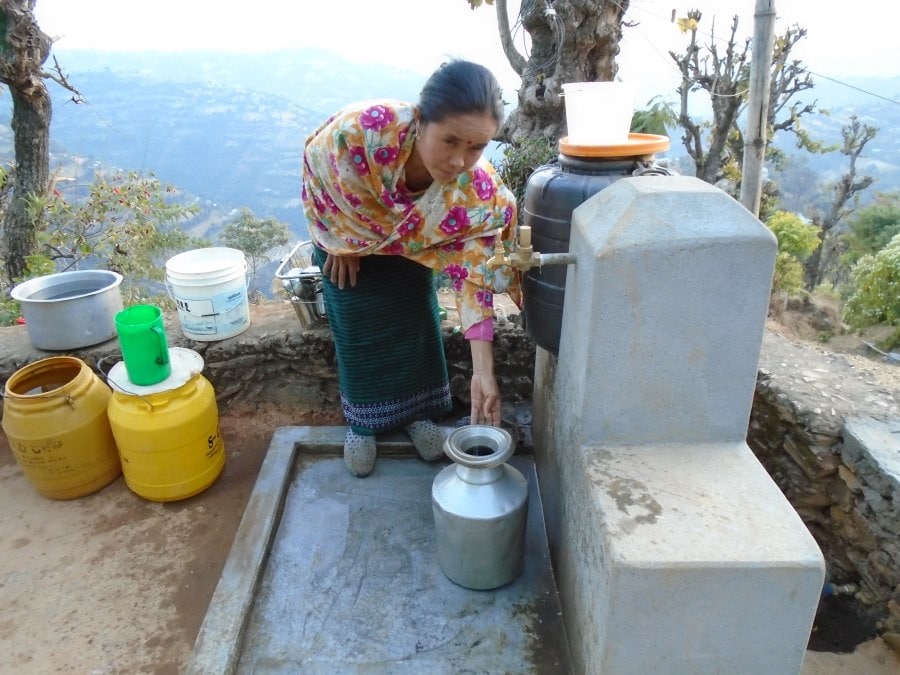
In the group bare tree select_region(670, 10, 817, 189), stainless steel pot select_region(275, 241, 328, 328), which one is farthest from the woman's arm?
bare tree select_region(670, 10, 817, 189)

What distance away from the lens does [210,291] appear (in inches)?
133

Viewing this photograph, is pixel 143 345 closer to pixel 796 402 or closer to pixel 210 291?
pixel 210 291

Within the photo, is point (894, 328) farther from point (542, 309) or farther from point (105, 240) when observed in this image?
point (105, 240)

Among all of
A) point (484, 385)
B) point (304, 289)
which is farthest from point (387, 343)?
point (304, 289)

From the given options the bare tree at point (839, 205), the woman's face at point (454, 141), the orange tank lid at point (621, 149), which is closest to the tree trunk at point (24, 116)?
the woman's face at point (454, 141)

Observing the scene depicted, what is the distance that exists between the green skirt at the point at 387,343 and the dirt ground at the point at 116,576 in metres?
0.87

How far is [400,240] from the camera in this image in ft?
7.53

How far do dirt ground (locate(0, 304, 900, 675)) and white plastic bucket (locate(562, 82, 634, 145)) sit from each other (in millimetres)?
2018

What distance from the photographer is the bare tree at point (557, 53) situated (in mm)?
7074

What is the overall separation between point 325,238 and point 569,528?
4.69ft

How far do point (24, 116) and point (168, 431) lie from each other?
6033 millimetres

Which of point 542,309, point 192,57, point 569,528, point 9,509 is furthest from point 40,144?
point 192,57

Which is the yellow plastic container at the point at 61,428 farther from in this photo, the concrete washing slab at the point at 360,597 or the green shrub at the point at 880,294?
the green shrub at the point at 880,294

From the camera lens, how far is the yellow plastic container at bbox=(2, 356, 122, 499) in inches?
111
